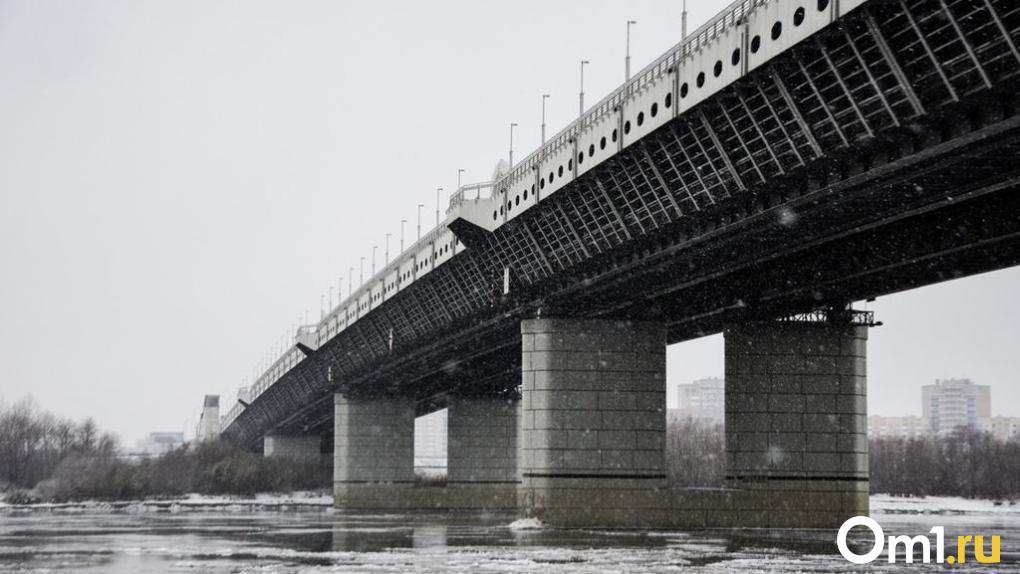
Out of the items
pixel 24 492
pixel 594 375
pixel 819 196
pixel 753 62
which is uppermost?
pixel 753 62

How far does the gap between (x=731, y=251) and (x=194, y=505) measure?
7096 cm

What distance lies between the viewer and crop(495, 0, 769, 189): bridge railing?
123 feet

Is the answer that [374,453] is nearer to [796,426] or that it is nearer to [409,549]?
[796,426]

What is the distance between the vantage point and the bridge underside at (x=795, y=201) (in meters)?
30.5

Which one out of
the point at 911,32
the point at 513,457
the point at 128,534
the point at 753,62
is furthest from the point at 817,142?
the point at 513,457

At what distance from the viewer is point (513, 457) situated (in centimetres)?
10381

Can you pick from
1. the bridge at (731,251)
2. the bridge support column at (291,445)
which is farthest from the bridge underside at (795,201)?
the bridge support column at (291,445)

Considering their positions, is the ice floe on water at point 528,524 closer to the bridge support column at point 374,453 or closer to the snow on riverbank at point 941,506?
the bridge support column at point 374,453

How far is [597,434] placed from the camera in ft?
198

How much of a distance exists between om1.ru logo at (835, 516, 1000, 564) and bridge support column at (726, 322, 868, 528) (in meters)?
2.44

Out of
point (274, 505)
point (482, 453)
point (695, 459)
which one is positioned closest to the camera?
point (482, 453)

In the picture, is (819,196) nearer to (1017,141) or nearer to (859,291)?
(1017,141)

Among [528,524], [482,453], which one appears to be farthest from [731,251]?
[482,453]

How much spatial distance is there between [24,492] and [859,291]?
82830mm
